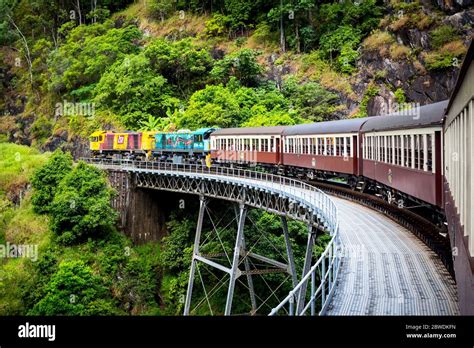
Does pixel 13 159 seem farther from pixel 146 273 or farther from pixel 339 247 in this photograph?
pixel 339 247

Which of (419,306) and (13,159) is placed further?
(13,159)

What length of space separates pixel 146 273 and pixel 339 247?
2249 cm

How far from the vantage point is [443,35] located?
3822cm

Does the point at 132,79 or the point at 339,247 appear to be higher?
the point at 132,79

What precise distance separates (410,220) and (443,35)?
24.9 meters

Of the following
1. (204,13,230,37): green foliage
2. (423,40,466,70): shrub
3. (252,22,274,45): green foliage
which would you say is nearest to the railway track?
(423,40,466,70): shrub

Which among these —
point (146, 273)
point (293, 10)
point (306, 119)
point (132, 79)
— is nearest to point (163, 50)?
point (132, 79)

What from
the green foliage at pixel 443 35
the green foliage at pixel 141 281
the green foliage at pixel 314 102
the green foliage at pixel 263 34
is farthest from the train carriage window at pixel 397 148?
the green foliage at pixel 263 34

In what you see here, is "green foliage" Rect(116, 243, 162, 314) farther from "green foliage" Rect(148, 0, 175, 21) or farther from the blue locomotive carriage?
"green foliage" Rect(148, 0, 175, 21)

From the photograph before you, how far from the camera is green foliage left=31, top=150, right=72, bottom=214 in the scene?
32312 mm

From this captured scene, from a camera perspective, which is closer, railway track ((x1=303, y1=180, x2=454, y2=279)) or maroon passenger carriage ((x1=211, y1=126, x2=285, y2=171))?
railway track ((x1=303, y1=180, x2=454, y2=279))

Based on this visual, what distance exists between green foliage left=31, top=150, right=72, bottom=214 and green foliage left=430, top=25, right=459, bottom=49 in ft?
86.5

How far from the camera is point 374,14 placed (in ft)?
149
